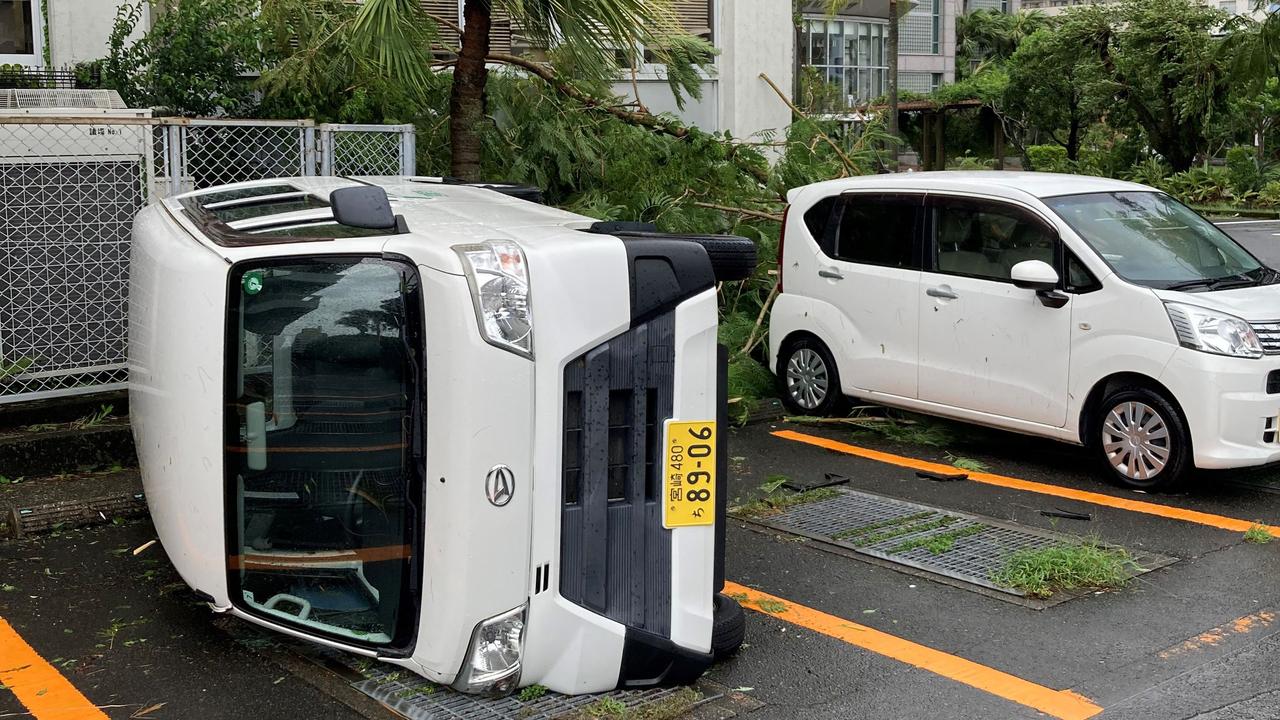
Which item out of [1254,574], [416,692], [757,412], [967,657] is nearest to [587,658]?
[416,692]

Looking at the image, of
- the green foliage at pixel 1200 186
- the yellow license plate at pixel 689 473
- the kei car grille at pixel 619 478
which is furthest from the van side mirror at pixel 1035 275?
the green foliage at pixel 1200 186

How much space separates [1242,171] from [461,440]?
117ft

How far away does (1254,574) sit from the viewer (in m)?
6.21

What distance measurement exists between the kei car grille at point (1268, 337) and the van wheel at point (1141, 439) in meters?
0.61

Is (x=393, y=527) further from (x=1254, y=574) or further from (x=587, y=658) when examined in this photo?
(x=1254, y=574)

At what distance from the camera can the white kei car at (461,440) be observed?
434 cm

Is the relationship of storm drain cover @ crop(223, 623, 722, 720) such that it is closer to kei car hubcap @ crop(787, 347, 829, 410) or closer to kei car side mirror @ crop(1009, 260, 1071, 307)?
kei car side mirror @ crop(1009, 260, 1071, 307)

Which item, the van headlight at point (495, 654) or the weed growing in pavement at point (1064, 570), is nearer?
the van headlight at point (495, 654)

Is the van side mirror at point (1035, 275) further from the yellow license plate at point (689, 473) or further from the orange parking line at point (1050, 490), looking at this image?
the yellow license plate at point (689, 473)

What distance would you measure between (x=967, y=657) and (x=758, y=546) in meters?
1.74

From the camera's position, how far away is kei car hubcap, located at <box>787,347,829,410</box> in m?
9.70

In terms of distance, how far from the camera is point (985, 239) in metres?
8.51

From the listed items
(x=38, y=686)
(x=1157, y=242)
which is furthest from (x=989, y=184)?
(x=38, y=686)

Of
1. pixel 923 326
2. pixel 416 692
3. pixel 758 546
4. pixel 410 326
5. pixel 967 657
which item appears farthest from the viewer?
pixel 923 326
